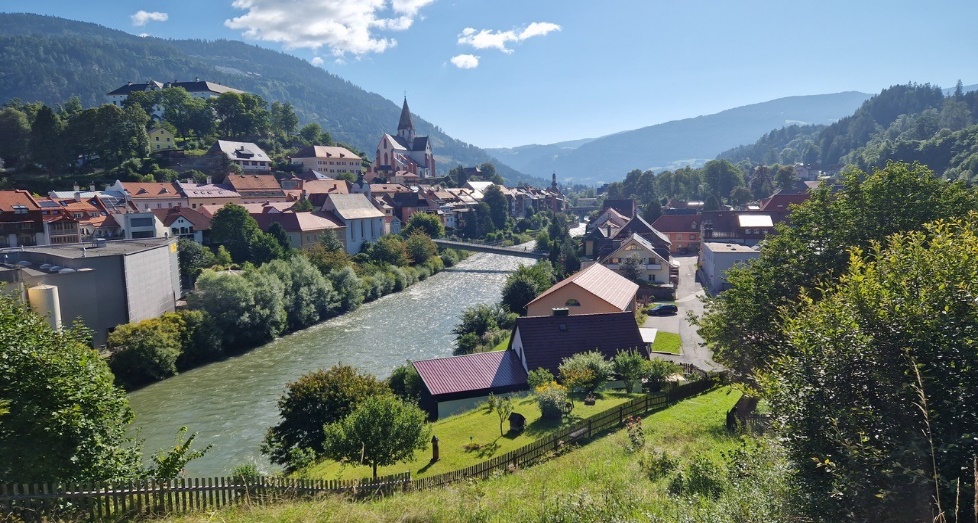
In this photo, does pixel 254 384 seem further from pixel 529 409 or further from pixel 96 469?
pixel 96 469

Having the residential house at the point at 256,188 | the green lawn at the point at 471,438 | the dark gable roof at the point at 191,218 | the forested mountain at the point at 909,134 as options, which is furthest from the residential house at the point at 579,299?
the forested mountain at the point at 909,134

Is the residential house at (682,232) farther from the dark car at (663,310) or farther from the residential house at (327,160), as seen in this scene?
the residential house at (327,160)

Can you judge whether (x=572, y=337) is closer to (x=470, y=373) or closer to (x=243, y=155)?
(x=470, y=373)

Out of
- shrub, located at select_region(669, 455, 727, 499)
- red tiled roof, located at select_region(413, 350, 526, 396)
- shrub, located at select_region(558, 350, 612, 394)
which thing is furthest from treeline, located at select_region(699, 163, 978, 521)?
red tiled roof, located at select_region(413, 350, 526, 396)

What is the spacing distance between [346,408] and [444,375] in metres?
5.15

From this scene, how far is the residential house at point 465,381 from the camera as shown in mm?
20219

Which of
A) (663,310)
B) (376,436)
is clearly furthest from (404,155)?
(376,436)

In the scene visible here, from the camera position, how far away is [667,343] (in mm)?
29922

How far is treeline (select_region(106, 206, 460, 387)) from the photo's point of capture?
27344mm

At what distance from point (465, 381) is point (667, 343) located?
549 inches

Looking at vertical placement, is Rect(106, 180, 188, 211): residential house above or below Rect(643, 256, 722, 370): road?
above

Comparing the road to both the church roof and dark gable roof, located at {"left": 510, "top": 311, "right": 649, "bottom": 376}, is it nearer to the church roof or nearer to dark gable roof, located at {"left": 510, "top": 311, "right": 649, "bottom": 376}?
dark gable roof, located at {"left": 510, "top": 311, "right": 649, "bottom": 376}

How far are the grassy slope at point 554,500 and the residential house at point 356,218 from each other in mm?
48024

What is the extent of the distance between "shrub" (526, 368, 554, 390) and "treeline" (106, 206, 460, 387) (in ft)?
63.7
